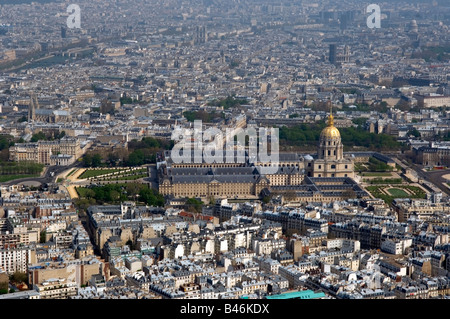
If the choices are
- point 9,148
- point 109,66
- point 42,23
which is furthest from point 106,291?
point 42,23

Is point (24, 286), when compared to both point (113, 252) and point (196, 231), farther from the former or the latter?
point (196, 231)

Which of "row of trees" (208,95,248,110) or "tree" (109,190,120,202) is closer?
"tree" (109,190,120,202)

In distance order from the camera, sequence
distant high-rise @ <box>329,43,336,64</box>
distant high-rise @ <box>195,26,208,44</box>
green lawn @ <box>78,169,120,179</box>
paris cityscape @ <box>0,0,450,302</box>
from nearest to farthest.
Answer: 1. paris cityscape @ <box>0,0,450,302</box>
2. green lawn @ <box>78,169,120,179</box>
3. distant high-rise @ <box>329,43,336,64</box>
4. distant high-rise @ <box>195,26,208,44</box>

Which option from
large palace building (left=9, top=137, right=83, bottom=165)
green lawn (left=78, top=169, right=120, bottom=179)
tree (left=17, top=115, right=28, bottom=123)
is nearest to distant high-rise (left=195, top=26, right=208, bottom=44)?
tree (left=17, top=115, right=28, bottom=123)

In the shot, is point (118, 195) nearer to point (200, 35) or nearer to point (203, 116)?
point (203, 116)

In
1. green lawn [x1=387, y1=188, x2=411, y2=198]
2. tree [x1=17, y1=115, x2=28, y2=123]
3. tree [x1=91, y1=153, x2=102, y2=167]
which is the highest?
tree [x1=17, y1=115, x2=28, y2=123]

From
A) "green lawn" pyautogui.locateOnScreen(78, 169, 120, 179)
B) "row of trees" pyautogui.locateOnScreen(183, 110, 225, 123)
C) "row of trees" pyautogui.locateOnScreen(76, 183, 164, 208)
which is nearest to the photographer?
"row of trees" pyautogui.locateOnScreen(76, 183, 164, 208)

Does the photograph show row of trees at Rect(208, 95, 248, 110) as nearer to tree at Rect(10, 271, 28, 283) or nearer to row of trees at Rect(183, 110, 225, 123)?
row of trees at Rect(183, 110, 225, 123)
